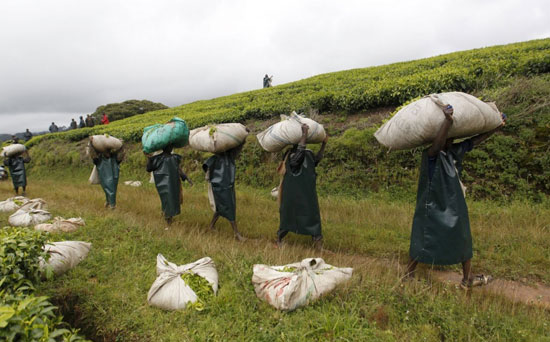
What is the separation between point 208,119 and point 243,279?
1111cm

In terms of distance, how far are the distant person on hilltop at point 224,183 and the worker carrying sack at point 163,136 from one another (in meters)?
0.71

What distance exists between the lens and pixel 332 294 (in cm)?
271

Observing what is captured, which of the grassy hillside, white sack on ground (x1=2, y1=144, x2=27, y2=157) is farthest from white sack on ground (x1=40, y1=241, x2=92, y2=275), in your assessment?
white sack on ground (x1=2, y1=144, x2=27, y2=157)

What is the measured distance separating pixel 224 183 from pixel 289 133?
1.54 metres

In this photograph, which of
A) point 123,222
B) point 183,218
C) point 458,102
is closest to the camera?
point 458,102

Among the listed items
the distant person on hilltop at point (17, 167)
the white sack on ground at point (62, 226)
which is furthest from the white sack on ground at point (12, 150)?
the white sack on ground at point (62, 226)

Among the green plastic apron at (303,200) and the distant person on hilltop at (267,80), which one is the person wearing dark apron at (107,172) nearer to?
the green plastic apron at (303,200)

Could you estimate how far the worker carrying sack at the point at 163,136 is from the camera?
5047 mm

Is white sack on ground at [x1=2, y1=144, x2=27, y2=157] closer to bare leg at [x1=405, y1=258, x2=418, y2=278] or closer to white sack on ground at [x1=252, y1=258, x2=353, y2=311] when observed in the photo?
white sack on ground at [x1=252, y1=258, x2=353, y2=311]

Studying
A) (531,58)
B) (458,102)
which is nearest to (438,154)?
(458,102)

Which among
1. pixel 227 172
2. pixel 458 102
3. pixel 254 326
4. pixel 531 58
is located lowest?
pixel 254 326

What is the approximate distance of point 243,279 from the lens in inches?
120

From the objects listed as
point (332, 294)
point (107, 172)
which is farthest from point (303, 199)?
point (107, 172)

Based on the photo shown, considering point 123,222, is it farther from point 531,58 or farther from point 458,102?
point 531,58
